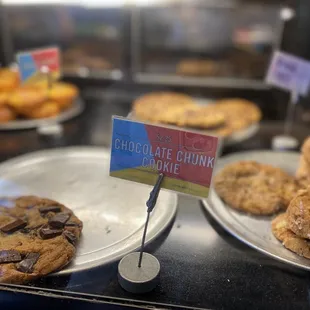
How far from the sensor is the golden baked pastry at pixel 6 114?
216 cm

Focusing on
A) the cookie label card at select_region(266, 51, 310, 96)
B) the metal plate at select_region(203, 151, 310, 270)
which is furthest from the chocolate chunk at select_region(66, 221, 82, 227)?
the cookie label card at select_region(266, 51, 310, 96)

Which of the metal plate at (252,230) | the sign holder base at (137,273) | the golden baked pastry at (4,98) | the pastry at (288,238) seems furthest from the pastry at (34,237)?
the golden baked pastry at (4,98)

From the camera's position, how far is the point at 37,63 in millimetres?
2008

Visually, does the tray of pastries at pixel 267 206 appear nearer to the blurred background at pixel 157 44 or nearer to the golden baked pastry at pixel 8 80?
the blurred background at pixel 157 44

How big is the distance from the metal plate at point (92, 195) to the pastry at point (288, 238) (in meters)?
0.38

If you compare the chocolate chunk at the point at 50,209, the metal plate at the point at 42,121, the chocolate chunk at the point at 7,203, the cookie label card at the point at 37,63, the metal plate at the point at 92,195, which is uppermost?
the cookie label card at the point at 37,63

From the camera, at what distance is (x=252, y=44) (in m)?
2.44

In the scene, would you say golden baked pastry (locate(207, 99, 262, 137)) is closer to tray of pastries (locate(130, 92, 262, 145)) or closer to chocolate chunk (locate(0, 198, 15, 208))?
tray of pastries (locate(130, 92, 262, 145))

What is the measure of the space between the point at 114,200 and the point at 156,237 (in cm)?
29

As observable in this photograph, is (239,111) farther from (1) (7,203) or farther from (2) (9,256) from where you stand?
(2) (9,256)

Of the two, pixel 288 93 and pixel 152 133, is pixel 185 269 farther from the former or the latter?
pixel 288 93

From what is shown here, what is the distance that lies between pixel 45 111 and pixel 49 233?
1.17 m

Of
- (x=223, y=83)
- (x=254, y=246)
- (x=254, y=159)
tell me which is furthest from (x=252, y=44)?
(x=254, y=246)

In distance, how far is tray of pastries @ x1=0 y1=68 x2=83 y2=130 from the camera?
216cm
